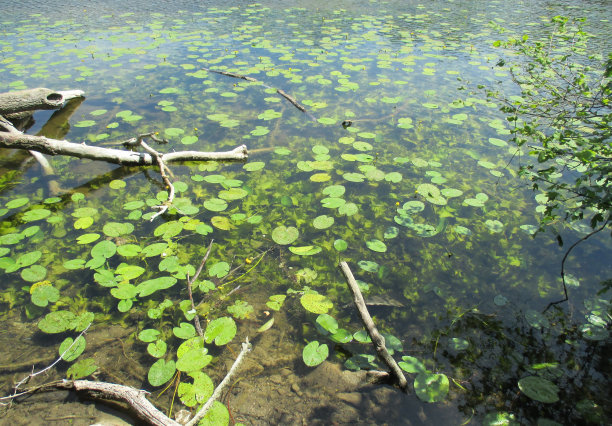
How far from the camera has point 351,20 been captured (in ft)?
32.2

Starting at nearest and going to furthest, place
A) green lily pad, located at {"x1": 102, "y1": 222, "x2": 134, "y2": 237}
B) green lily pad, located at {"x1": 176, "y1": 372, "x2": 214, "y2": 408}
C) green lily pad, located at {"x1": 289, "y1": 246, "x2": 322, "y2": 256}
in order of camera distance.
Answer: green lily pad, located at {"x1": 176, "y1": 372, "x2": 214, "y2": 408} → green lily pad, located at {"x1": 289, "y1": 246, "x2": 322, "y2": 256} → green lily pad, located at {"x1": 102, "y1": 222, "x2": 134, "y2": 237}

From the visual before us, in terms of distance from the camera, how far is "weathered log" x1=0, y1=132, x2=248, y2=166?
3.26 m

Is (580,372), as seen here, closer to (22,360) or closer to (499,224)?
(499,224)

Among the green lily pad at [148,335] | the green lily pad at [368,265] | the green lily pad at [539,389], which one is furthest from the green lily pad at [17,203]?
the green lily pad at [539,389]

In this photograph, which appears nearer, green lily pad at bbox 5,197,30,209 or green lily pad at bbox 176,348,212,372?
green lily pad at bbox 176,348,212,372

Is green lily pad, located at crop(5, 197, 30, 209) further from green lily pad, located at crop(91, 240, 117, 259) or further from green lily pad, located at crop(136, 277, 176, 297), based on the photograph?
green lily pad, located at crop(136, 277, 176, 297)

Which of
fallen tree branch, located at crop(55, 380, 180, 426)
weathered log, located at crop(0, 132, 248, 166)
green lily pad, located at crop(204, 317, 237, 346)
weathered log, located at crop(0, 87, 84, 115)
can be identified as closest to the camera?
fallen tree branch, located at crop(55, 380, 180, 426)

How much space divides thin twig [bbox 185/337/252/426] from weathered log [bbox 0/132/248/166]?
2.26 meters

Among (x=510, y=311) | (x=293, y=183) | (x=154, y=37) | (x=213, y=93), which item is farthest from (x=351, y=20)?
(x=510, y=311)

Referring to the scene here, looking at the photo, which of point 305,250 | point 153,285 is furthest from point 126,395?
point 305,250

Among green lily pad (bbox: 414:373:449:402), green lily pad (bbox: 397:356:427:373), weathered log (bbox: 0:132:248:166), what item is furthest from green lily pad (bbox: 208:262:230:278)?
weathered log (bbox: 0:132:248:166)

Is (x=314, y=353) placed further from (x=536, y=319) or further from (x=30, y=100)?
(x=30, y=100)

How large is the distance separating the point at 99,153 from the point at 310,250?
101 inches

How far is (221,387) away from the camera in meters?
1.66
